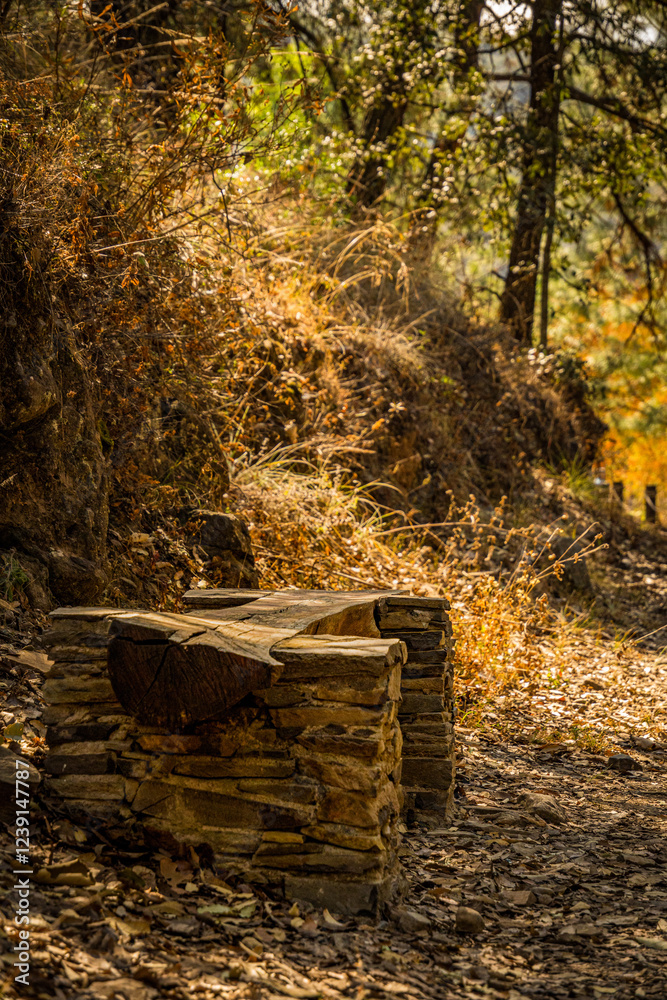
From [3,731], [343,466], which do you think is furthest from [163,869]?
[343,466]

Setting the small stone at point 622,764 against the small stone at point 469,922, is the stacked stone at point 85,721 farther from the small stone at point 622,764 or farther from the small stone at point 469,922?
the small stone at point 622,764

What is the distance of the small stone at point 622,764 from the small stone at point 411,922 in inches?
90.5

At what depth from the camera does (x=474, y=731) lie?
5.01 metres

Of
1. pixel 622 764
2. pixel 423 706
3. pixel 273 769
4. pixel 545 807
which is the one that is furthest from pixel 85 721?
pixel 622 764

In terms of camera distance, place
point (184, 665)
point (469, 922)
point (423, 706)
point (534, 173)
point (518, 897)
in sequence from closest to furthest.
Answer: point (184, 665) < point (469, 922) < point (518, 897) < point (423, 706) < point (534, 173)

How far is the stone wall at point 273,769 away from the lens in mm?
2564

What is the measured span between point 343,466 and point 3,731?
4.89 metres

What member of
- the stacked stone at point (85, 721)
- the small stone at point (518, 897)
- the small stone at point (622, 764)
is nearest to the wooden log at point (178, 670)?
the stacked stone at point (85, 721)

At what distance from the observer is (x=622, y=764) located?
4.60m

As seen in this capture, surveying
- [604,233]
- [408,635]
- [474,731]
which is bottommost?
[474,731]

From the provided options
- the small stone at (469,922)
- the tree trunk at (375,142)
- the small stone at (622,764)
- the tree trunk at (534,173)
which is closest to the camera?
the small stone at (469,922)

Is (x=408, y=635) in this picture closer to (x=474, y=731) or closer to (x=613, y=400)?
(x=474, y=731)

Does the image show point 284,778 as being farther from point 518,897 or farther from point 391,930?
point 518,897

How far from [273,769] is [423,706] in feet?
4.01
